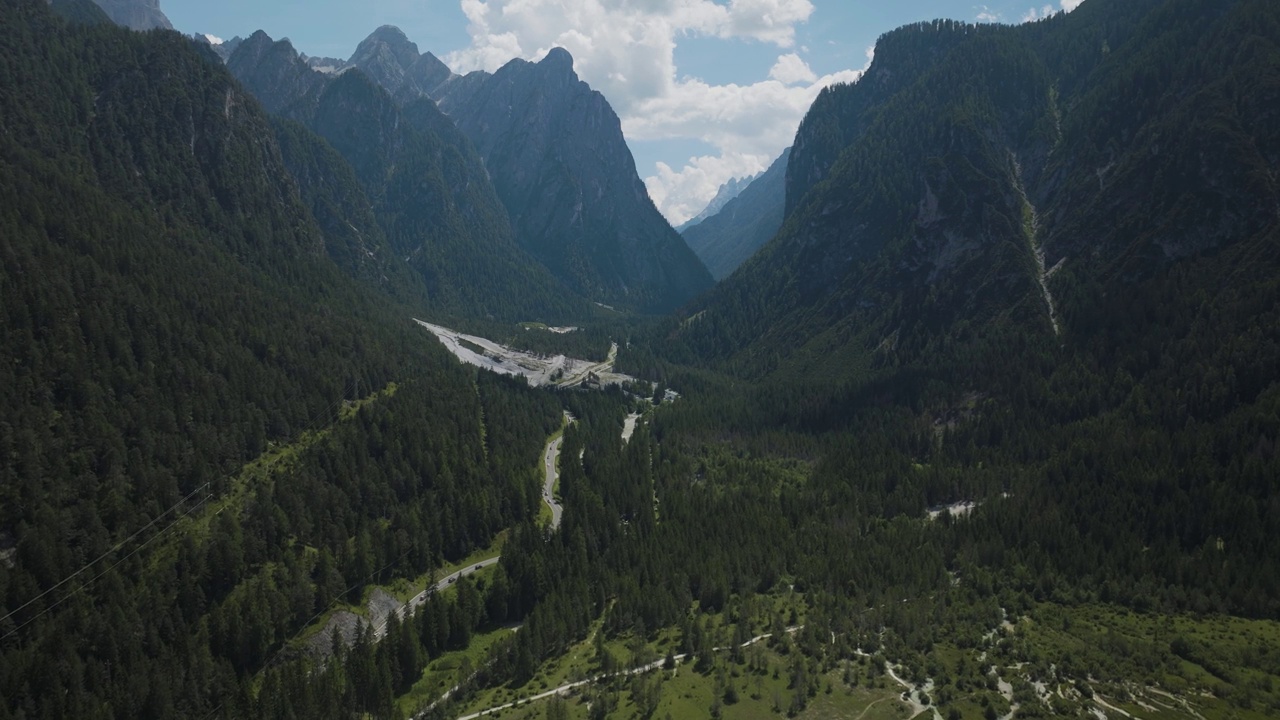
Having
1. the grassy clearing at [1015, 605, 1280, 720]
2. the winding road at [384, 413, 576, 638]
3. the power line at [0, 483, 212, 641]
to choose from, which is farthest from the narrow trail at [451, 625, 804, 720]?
the power line at [0, 483, 212, 641]

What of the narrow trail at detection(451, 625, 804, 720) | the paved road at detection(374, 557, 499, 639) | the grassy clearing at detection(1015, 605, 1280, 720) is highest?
the paved road at detection(374, 557, 499, 639)

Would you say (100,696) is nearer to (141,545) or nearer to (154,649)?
(154,649)

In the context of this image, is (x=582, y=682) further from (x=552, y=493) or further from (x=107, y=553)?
(x=552, y=493)

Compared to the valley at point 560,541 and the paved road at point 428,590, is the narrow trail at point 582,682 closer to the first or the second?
the valley at point 560,541

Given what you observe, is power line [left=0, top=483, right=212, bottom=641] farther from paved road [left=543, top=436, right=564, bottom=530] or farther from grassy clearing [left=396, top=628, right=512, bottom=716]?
paved road [left=543, top=436, right=564, bottom=530]

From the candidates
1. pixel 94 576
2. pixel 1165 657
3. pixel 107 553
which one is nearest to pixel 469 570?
pixel 107 553

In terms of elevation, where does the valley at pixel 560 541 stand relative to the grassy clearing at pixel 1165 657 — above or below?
above

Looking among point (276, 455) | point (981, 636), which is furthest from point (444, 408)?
point (981, 636)

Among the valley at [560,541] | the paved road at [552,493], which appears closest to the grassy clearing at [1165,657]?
the valley at [560,541]

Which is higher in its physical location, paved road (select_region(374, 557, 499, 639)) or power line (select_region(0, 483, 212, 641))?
power line (select_region(0, 483, 212, 641))

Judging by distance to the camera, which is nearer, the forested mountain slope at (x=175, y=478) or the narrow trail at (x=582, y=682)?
the narrow trail at (x=582, y=682)
